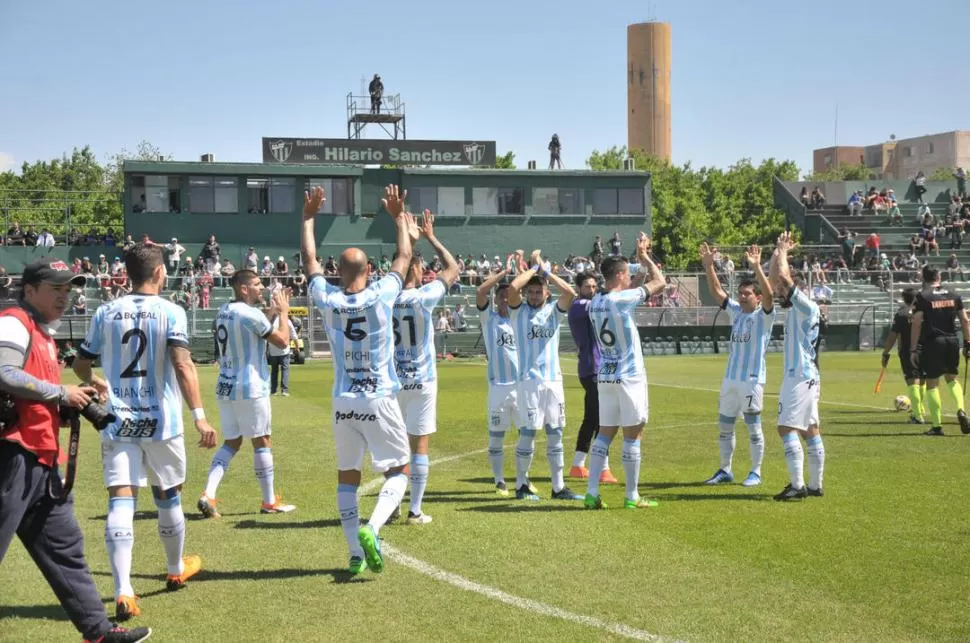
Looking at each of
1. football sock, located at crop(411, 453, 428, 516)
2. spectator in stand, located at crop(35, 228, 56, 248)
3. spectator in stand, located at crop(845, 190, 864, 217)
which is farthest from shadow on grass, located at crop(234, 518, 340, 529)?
spectator in stand, located at crop(845, 190, 864, 217)

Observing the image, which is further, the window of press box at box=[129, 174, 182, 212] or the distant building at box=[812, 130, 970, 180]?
the distant building at box=[812, 130, 970, 180]

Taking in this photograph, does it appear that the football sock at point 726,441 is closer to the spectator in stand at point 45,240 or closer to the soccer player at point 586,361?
the soccer player at point 586,361

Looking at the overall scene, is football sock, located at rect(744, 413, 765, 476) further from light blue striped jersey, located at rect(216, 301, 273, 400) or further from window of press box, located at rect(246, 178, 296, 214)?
window of press box, located at rect(246, 178, 296, 214)

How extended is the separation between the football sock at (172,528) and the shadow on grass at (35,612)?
804 mm

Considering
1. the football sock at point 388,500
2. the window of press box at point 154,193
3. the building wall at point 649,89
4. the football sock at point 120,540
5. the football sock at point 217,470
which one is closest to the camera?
the football sock at point 120,540

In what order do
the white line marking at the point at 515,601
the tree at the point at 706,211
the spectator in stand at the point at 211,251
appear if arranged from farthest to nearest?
the tree at the point at 706,211 < the spectator in stand at the point at 211,251 < the white line marking at the point at 515,601

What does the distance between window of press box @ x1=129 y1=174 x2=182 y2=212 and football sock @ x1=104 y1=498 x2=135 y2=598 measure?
4883 cm

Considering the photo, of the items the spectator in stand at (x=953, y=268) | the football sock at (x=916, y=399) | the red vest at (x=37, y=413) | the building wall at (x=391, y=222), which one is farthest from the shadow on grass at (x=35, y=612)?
the spectator in stand at (x=953, y=268)

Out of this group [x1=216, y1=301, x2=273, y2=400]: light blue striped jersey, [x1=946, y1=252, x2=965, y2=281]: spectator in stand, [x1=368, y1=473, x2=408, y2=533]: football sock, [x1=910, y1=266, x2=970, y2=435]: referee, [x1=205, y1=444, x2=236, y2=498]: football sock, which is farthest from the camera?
[x1=946, y1=252, x2=965, y2=281]: spectator in stand

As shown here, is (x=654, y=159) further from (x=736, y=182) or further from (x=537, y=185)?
(x=537, y=185)

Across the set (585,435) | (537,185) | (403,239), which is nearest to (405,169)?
(537,185)

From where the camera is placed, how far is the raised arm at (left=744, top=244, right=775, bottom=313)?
1116cm

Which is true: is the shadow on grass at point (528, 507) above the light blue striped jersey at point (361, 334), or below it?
below

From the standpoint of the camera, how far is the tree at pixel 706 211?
76.2 m
